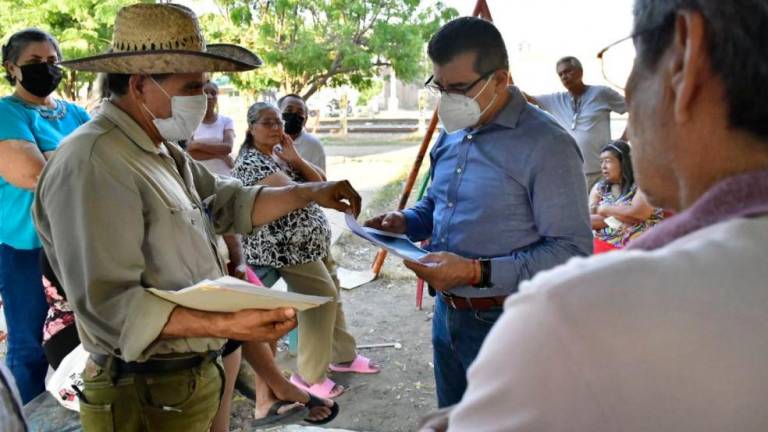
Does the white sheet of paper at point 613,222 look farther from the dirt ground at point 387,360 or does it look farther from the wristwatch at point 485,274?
the wristwatch at point 485,274

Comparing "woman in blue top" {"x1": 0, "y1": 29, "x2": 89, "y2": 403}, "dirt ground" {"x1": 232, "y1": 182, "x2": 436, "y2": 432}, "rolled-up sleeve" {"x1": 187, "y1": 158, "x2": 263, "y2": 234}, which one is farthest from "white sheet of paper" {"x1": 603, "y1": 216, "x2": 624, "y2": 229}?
"woman in blue top" {"x1": 0, "y1": 29, "x2": 89, "y2": 403}

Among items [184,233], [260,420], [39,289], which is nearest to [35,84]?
[39,289]

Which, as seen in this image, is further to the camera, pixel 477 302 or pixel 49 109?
pixel 49 109

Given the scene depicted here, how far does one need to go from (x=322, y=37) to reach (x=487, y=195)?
27.6 ft

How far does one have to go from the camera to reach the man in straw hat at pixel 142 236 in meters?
1.75

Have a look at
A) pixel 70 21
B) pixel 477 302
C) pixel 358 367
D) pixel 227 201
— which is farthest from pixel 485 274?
pixel 70 21

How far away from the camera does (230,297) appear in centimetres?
162

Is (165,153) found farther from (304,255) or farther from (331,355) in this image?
(331,355)

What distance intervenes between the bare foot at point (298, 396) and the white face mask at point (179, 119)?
217 centimetres

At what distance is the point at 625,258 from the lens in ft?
2.17

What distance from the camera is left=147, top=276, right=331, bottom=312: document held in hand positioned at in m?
1.59

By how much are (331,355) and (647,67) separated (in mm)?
3909

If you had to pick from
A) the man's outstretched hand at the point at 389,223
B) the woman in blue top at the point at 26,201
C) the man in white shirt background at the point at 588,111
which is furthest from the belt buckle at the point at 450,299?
the man in white shirt background at the point at 588,111

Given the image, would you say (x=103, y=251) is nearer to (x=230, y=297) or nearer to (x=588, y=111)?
(x=230, y=297)
